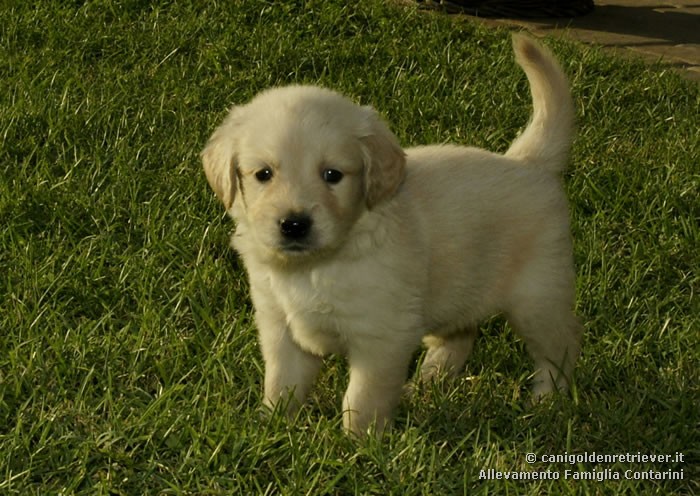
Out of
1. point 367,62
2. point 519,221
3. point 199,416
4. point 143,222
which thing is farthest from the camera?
point 367,62

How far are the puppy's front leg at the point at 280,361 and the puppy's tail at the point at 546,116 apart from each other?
0.95 meters

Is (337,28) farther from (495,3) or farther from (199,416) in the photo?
(199,416)

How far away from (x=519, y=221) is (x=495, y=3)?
13.8 ft

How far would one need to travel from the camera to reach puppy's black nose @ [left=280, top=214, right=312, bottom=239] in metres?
3.13

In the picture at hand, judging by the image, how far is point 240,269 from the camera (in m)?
4.43

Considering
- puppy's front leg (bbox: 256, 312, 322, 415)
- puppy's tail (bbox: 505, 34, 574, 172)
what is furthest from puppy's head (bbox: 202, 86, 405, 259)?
puppy's tail (bbox: 505, 34, 574, 172)

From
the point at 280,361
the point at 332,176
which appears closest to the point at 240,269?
the point at 280,361

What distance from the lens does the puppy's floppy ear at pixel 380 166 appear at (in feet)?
10.9

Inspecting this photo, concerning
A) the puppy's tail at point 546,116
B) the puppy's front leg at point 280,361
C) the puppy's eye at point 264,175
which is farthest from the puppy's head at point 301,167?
the puppy's tail at point 546,116

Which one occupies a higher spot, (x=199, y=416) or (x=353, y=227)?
(x=353, y=227)

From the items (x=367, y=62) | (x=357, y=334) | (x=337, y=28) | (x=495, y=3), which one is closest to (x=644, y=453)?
(x=357, y=334)

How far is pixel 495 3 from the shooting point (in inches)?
298

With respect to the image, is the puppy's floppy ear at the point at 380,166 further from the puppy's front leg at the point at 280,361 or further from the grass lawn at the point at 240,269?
the grass lawn at the point at 240,269

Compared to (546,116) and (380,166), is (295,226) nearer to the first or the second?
(380,166)
